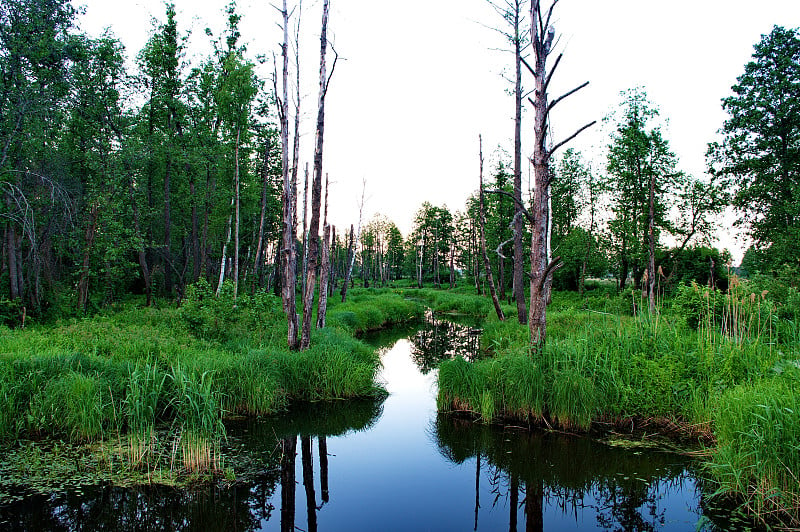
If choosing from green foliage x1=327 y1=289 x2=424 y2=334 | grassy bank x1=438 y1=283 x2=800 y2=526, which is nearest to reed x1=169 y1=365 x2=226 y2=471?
grassy bank x1=438 y1=283 x2=800 y2=526

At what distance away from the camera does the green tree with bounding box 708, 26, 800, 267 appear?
19.4 meters

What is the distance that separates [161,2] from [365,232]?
43.4 meters

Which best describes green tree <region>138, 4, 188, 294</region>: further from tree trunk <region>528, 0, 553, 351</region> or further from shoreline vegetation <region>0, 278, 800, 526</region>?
tree trunk <region>528, 0, 553, 351</region>

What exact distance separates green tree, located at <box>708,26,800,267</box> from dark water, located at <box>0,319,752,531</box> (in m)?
18.0

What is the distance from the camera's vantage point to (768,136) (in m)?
20.3

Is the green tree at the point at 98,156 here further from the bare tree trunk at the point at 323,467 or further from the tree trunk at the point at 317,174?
the bare tree trunk at the point at 323,467

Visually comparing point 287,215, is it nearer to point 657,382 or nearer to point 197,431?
point 197,431

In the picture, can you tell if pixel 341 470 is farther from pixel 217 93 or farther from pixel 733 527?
pixel 217 93

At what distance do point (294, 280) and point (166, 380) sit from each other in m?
3.98

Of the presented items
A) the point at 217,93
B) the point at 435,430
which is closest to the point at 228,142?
the point at 217,93

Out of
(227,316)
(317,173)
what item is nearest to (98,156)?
(227,316)

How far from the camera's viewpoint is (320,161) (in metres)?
10.8

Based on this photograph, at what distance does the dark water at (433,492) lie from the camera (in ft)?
15.7

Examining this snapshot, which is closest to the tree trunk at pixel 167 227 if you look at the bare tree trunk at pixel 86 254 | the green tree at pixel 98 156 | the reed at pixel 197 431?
Result: the green tree at pixel 98 156
